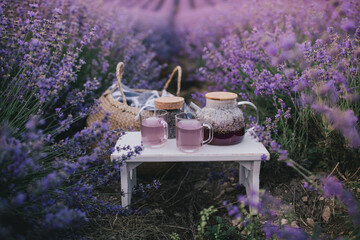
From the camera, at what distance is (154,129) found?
1.62 m

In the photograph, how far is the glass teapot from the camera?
5.42 feet

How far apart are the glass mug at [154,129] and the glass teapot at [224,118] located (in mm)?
223

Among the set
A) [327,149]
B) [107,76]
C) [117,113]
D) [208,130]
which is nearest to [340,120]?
[208,130]

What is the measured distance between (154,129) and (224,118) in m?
0.37

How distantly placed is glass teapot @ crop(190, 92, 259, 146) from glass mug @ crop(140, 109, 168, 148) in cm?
22

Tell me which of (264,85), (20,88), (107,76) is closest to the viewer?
(20,88)

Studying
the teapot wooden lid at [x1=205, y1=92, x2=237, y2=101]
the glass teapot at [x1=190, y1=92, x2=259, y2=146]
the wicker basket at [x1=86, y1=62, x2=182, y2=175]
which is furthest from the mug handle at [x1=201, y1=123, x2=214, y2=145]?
the wicker basket at [x1=86, y1=62, x2=182, y2=175]

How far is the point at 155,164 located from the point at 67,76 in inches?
33.4

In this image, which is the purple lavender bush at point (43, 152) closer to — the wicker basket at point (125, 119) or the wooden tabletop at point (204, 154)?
the wooden tabletop at point (204, 154)

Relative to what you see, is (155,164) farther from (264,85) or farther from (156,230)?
(264,85)

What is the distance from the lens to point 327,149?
1.91m

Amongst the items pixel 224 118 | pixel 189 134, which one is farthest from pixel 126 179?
pixel 224 118

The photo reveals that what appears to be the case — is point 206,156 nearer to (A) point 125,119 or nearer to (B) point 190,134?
(B) point 190,134

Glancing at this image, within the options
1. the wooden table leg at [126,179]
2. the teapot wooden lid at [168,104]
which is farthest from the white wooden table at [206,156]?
the teapot wooden lid at [168,104]
